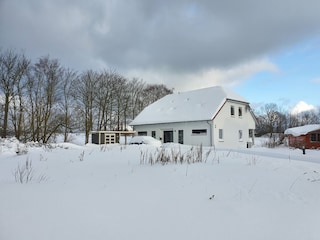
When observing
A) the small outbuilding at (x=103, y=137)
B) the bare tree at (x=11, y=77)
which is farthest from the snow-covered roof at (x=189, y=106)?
the bare tree at (x=11, y=77)

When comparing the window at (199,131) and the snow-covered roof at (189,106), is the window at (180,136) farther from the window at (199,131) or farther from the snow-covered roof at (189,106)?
the window at (199,131)

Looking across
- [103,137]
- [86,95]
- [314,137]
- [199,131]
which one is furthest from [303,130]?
[86,95]

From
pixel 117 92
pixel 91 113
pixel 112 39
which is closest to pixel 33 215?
pixel 112 39

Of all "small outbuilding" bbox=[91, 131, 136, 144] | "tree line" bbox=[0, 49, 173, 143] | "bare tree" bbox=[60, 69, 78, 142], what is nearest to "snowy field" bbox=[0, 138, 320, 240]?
"small outbuilding" bbox=[91, 131, 136, 144]

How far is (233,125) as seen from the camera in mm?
26125

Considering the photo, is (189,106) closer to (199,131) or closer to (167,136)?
(199,131)

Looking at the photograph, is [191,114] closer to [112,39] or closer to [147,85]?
[112,39]

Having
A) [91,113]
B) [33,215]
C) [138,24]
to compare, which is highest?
[138,24]

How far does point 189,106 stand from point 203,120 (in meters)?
3.83

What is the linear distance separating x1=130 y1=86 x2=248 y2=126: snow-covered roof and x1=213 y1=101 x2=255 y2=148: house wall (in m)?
0.85

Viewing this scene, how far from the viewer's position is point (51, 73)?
2555cm

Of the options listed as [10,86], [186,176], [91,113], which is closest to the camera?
[186,176]

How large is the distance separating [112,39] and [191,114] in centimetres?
1343

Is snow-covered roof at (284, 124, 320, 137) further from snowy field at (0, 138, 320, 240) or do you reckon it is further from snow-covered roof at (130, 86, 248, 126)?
snowy field at (0, 138, 320, 240)
